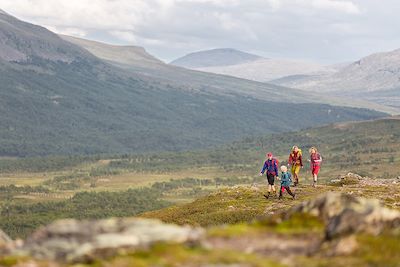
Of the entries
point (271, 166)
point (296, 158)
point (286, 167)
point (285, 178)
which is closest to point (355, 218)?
point (286, 167)

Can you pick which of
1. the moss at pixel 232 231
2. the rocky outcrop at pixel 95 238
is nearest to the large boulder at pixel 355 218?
the moss at pixel 232 231

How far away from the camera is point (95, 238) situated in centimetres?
2348

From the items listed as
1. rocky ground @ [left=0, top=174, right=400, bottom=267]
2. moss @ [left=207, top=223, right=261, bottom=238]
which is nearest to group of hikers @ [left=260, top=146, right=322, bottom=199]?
moss @ [left=207, top=223, right=261, bottom=238]

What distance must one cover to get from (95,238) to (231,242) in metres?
5.34

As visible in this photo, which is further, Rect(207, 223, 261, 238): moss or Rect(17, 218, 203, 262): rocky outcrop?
Rect(207, 223, 261, 238): moss

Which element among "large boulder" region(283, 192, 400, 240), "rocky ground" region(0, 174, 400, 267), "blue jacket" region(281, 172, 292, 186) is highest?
"large boulder" region(283, 192, 400, 240)

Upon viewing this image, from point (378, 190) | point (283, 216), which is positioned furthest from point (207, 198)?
point (283, 216)

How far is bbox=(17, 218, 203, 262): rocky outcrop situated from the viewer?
2272cm

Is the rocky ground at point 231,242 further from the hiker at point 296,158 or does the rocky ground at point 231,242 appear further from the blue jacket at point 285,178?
the hiker at point 296,158

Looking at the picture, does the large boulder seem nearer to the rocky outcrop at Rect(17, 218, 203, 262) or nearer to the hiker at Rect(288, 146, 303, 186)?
the rocky outcrop at Rect(17, 218, 203, 262)

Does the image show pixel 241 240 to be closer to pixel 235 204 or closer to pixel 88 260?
pixel 88 260

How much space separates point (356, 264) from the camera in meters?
21.8

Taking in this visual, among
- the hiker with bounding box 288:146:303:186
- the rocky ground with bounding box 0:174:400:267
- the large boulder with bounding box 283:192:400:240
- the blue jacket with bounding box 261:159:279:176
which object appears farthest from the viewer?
the hiker with bounding box 288:146:303:186

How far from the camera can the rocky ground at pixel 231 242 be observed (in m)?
22.3
